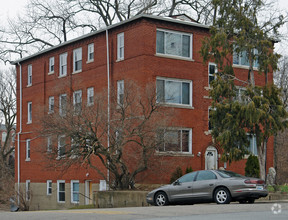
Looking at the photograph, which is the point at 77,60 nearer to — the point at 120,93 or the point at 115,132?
the point at 120,93

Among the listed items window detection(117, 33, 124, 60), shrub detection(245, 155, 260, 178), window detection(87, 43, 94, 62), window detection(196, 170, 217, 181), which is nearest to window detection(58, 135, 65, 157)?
window detection(117, 33, 124, 60)

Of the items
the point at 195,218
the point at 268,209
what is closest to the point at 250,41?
the point at 268,209

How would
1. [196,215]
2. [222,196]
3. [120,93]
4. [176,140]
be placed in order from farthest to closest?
[120,93]
[176,140]
[222,196]
[196,215]

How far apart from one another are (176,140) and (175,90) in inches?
170

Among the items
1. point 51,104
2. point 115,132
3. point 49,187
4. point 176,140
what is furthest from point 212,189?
Answer: point 49,187

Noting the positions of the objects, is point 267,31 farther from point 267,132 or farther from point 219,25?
point 267,132

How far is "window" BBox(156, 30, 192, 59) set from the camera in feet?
109

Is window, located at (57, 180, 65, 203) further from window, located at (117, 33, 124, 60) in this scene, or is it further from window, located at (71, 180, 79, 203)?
window, located at (117, 33, 124, 60)

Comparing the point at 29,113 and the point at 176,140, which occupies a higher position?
the point at 29,113

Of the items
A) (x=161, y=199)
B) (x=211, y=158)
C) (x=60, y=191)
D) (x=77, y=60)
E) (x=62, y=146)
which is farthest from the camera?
(x=60, y=191)

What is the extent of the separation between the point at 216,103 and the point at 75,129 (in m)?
7.16

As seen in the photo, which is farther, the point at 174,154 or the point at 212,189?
the point at 174,154

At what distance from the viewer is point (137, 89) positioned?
100ft

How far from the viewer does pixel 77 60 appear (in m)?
38.6
